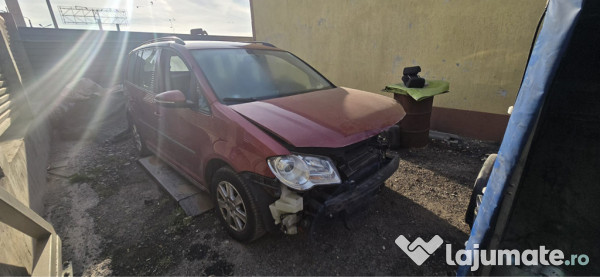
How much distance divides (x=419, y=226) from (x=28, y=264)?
10.9 ft

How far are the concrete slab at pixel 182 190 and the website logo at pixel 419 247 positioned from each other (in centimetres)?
197

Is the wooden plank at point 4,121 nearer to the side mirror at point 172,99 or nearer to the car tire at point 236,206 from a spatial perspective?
the side mirror at point 172,99

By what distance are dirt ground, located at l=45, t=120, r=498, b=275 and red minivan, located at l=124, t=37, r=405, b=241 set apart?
0.31 meters

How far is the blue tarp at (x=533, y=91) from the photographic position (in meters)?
1.23

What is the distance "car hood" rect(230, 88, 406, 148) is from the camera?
1.78 metres

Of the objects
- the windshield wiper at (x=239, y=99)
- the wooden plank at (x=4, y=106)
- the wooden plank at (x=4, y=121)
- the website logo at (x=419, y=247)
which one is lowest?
the website logo at (x=419, y=247)

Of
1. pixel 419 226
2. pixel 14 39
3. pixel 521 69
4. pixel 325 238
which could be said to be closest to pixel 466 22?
pixel 521 69

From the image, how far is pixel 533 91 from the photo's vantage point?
1301mm

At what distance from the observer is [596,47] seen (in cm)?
162

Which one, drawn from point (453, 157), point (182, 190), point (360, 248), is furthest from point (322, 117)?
point (453, 157)

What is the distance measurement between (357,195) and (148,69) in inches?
123

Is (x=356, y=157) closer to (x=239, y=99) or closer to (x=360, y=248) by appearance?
(x=360, y=248)

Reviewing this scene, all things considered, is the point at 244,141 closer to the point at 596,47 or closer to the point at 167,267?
the point at 167,267

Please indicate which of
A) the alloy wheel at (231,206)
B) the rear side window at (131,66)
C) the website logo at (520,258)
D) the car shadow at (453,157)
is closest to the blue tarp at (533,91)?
the website logo at (520,258)
